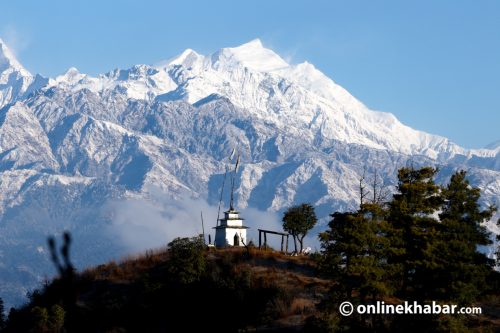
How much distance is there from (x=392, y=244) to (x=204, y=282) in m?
20.4

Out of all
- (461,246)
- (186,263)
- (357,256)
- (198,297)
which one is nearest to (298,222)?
(186,263)

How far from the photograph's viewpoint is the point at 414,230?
198ft

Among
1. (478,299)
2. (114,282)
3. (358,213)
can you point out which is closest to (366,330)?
(358,213)

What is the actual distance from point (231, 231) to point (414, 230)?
33984 millimetres

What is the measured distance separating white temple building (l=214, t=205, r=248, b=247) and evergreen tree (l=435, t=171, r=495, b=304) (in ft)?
95.8

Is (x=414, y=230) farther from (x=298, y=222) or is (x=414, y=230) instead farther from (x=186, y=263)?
(x=298, y=222)

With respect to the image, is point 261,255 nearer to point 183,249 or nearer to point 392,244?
point 183,249

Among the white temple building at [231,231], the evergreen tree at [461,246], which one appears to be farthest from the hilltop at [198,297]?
the evergreen tree at [461,246]

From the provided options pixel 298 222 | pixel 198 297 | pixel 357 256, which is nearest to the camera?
pixel 357 256

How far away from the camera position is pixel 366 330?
54.5 meters

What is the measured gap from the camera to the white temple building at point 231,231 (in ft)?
298

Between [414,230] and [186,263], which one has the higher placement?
[186,263]

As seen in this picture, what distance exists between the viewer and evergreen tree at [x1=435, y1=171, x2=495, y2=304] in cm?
5788

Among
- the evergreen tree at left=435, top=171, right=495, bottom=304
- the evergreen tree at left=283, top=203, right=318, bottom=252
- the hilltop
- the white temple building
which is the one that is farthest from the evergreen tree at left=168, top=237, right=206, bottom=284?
the evergreen tree at left=435, top=171, right=495, bottom=304
